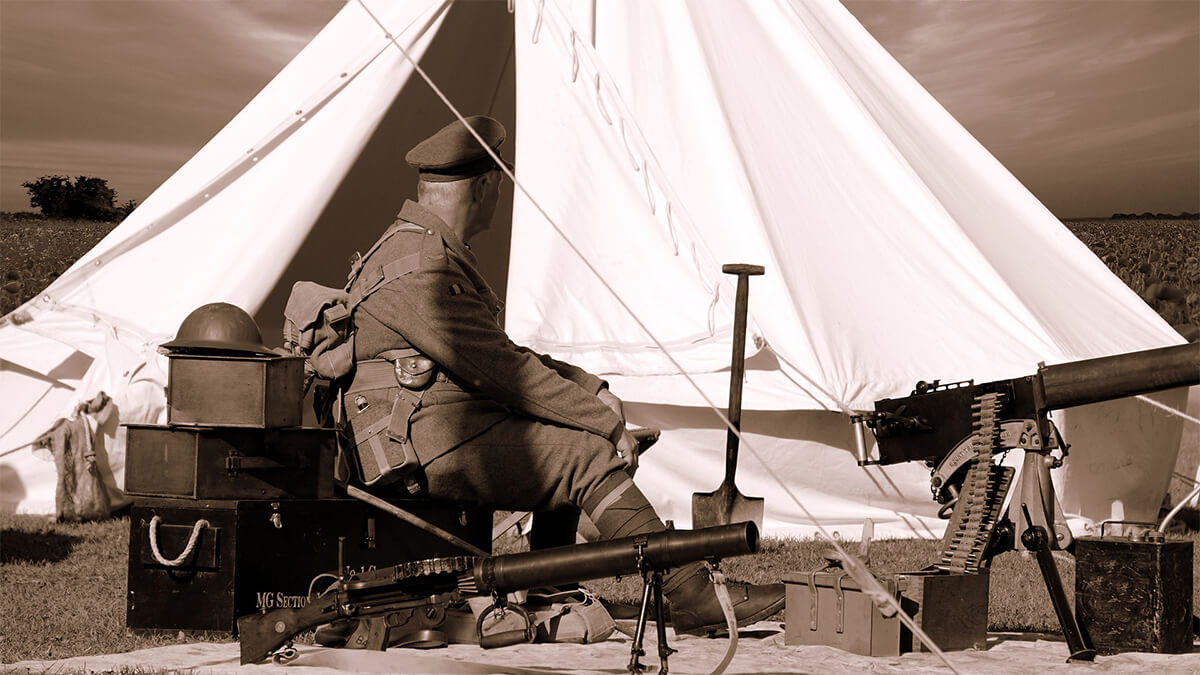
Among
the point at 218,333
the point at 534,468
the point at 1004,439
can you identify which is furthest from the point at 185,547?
the point at 1004,439

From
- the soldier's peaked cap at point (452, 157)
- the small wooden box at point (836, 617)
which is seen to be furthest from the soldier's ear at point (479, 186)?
the small wooden box at point (836, 617)

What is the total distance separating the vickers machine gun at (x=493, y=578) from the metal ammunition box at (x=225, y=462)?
31 centimetres

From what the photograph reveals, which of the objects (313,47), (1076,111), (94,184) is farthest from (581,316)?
(1076,111)

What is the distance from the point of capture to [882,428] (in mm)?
3971

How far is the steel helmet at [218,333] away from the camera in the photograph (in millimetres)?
3488

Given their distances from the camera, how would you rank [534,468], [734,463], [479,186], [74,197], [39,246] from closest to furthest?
[534,468] < [479,186] < [734,463] < [39,246] < [74,197]

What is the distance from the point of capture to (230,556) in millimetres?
3424

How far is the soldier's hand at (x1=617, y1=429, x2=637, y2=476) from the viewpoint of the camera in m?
3.72

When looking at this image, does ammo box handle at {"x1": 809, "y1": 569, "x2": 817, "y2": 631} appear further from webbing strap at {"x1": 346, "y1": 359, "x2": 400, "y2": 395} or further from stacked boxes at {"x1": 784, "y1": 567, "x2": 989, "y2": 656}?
→ webbing strap at {"x1": 346, "y1": 359, "x2": 400, "y2": 395}

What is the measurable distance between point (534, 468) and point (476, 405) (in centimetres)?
→ 21

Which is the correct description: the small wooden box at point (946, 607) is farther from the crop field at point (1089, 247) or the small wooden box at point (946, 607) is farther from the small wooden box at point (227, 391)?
the crop field at point (1089, 247)

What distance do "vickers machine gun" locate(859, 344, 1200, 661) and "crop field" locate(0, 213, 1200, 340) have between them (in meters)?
9.12

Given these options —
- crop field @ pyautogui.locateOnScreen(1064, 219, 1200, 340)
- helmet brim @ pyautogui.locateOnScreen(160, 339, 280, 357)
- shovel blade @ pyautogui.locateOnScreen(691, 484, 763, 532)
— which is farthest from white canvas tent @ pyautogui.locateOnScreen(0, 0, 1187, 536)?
crop field @ pyautogui.locateOnScreen(1064, 219, 1200, 340)

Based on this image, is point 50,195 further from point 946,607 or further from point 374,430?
point 946,607
